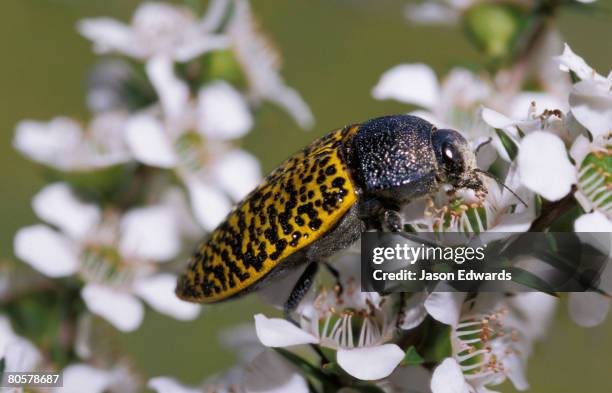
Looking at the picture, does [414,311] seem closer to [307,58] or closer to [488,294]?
[488,294]

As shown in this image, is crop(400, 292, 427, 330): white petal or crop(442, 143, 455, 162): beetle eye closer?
crop(400, 292, 427, 330): white petal

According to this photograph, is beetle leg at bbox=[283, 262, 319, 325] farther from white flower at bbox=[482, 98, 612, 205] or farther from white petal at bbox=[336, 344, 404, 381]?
white flower at bbox=[482, 98, 612, 205]

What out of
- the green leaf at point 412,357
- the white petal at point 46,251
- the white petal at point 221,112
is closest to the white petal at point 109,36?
the white petal at point 221,112

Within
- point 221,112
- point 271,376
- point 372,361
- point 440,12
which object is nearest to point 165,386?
point 271,376

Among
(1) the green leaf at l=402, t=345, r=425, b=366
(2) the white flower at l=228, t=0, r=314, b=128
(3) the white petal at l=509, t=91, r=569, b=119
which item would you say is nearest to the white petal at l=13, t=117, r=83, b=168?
(2) the white flower at l=228, t=0, r=314, b=128

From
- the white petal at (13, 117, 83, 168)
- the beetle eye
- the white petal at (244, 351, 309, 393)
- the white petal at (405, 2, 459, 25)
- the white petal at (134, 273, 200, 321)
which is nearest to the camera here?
the white petal at (244, 351, 309, 393)

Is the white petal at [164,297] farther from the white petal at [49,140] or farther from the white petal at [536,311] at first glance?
the white petal at [536,311]
